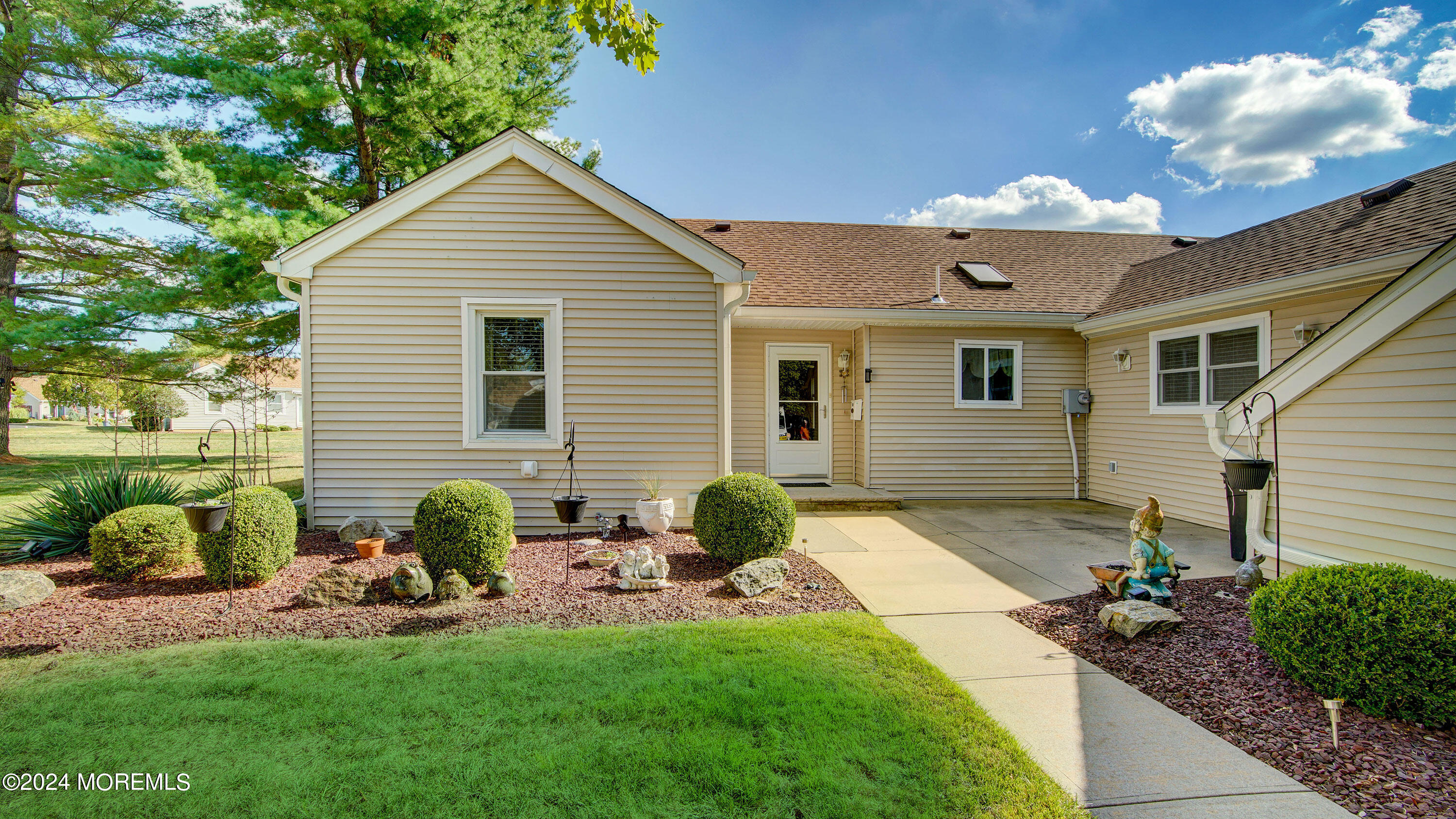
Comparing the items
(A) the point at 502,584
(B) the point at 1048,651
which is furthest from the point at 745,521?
(B) the point at 1048,651

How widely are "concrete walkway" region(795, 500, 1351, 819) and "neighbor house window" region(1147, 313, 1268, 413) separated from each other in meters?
1.66

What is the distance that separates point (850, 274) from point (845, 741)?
→ 8461 millimetres

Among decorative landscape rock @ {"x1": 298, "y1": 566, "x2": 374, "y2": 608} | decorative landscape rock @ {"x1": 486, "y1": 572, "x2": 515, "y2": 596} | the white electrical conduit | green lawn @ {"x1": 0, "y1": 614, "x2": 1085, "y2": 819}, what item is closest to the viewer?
green lawn @ {"x1": 0, "y1": 614, "x2": 1085, "y2": 819}

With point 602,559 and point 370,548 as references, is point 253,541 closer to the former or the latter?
point 370,548

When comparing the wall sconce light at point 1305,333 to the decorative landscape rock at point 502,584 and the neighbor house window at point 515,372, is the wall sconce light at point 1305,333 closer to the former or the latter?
the neighbor house window at point 515,372

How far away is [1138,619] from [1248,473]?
53.4 inches

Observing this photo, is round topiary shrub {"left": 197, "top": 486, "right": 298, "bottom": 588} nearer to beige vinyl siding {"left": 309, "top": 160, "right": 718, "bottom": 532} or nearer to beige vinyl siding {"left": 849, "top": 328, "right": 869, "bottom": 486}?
beige vinyl siding {"left": 309, "top": 160, "right": 718, "bottom": 532}

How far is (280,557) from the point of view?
4.72 m

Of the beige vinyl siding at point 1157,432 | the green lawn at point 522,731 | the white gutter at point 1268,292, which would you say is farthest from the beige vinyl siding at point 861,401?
the green lawn at point 522,731

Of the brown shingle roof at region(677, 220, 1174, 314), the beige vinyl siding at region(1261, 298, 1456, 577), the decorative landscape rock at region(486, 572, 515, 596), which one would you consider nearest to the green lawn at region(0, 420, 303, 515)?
the decorative landscape rock at region(486, 572, 515, 596)

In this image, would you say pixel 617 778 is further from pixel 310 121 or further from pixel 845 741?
pixel 310 121

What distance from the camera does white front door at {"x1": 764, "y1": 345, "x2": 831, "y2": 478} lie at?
940cm

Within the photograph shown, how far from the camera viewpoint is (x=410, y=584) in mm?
4219

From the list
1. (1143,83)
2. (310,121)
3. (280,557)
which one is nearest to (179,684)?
(280,557)
